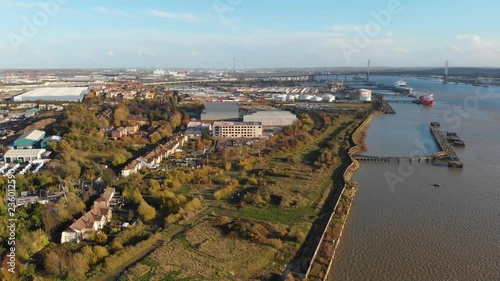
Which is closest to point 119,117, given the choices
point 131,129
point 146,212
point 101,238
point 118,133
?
Result: point 131,129

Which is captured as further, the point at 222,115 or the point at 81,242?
the point at 222,115

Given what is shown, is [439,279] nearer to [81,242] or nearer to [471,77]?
[81,242]

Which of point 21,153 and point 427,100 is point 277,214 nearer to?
point 21,153

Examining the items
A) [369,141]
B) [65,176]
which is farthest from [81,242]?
[369,141]

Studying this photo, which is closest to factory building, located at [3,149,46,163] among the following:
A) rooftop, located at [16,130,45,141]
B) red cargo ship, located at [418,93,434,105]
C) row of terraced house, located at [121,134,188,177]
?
rooftop, located at [16,130,45,141]

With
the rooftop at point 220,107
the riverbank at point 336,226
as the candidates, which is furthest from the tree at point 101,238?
the rooftop at point 220,107

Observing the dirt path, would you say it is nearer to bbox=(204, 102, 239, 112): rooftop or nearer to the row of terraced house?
the row of terraced house

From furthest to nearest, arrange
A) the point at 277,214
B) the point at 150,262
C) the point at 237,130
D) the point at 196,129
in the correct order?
the point at 196,129 → the point at 237,130 → the point at 277,214 → the point at 150,262
